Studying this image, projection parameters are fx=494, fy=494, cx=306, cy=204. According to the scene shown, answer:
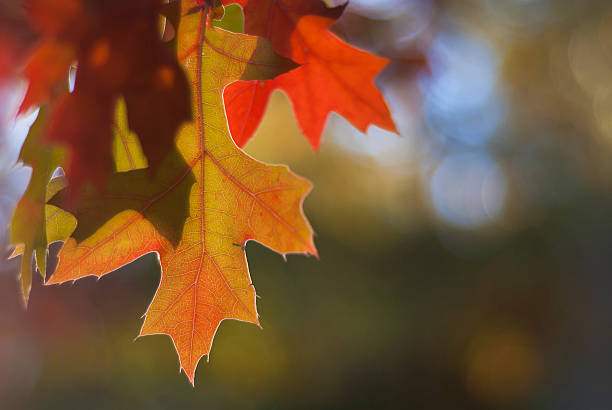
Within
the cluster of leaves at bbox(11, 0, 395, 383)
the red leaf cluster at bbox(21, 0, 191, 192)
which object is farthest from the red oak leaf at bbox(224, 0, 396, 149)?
the red leaf cluster at bbox(21, 0, 191, 192)

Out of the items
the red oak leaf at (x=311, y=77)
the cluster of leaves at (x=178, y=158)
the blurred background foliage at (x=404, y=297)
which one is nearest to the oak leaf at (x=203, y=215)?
the cluster of leaves at (x=178, y=158)

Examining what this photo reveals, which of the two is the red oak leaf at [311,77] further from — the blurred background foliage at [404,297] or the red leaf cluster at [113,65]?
the blurred background foliage at [404,297]

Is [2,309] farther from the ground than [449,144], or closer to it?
closer to it

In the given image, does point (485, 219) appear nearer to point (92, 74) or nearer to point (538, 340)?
point (538, 340)

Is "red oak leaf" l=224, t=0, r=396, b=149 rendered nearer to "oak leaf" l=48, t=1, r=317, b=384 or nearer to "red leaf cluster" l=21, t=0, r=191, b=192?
"oak leaf" l=48, t=1, r=317, b=384

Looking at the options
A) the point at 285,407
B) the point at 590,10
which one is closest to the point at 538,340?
the point at 285,407

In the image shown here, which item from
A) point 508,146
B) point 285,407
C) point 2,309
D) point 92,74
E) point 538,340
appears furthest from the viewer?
point 508,146

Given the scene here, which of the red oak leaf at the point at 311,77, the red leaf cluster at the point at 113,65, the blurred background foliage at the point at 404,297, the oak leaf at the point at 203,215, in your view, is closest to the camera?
the red leaf cluster at the point at 113,65
